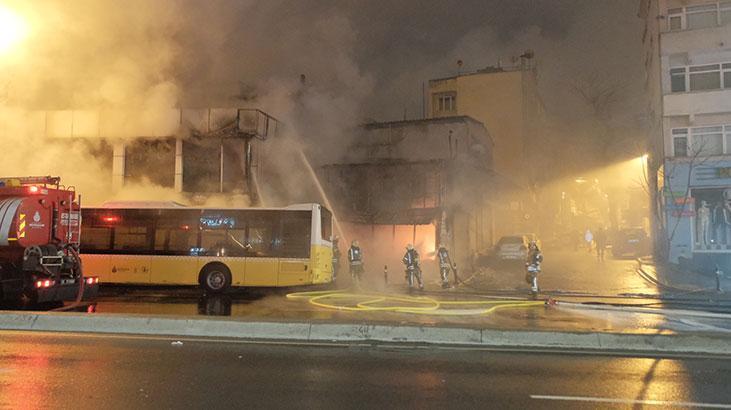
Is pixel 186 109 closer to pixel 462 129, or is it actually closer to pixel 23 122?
pixel 23 122

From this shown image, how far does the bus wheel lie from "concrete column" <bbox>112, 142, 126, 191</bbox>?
5.59 m

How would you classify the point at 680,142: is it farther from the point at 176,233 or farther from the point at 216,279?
the point at 176,233

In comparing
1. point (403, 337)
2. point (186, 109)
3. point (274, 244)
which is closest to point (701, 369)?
point (403, 337)

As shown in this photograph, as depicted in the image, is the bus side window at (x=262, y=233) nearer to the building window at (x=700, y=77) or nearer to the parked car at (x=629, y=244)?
the building window at (x=700, y=77)

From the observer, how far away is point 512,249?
65.0 feet

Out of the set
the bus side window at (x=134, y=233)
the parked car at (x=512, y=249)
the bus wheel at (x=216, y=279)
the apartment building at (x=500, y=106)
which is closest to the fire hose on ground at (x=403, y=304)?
the bus wheel at (x=216, y=279)

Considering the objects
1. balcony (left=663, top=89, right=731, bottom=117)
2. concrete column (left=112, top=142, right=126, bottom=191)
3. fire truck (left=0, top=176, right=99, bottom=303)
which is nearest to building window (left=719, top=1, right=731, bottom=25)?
balcony (left=663, top=89, right=731, bottom=117)

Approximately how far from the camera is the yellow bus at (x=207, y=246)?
1265 cm

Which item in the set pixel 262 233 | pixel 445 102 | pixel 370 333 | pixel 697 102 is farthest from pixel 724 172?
pixel 370 333

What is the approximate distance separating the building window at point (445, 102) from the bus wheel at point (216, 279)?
2586 centimetres

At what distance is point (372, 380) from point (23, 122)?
12.3 meters

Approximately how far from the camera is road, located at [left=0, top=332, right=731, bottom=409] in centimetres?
445

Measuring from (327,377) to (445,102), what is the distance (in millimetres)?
32751

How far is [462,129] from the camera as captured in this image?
24031mm
